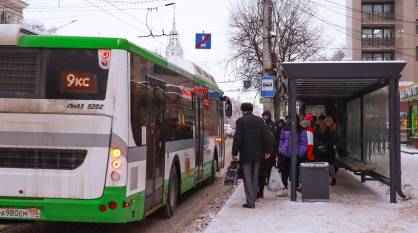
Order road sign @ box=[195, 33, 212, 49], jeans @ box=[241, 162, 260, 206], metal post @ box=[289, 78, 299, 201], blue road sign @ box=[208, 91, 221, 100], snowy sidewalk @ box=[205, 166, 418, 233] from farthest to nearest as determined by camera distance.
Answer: road sign @ box=[195, 33, 212, 49]
blue road sign @ box=[208, 91, 221, 100]
metal post @ box=[289, 78, 299, 201]
jeans @ box=[241, 162, 260, 206]
snowy sidewalk @ box=[205, 166, 418, 233]

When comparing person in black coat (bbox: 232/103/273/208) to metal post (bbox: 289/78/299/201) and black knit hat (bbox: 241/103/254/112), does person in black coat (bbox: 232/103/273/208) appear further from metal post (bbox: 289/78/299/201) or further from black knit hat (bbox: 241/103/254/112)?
metal post (bbox: 289/78/299/201)

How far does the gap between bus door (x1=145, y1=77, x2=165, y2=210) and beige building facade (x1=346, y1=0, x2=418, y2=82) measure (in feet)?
177

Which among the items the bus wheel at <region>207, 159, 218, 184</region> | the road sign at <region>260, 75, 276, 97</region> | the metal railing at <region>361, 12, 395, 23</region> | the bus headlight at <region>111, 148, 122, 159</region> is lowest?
the bus wheel at <region>207, 159, 218, 184</region>

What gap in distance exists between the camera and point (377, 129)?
13.0 metres

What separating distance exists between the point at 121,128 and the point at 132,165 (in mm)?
545

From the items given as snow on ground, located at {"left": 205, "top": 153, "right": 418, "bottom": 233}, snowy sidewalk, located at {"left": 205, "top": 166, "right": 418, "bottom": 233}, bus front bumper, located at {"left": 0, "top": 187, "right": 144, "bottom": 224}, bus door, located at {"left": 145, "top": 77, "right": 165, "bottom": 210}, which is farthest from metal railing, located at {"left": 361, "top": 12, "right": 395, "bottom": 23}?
bus front bumper, located at {"left": 0, "top": 187, "right": 144, "bottom": 224}

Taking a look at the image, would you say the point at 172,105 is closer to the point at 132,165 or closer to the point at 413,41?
the point at 132,165

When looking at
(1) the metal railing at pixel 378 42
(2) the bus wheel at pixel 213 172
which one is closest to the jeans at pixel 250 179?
(2) the bus wheel at pixel 213 172

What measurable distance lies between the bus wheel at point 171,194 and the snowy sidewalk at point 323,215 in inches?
34.9

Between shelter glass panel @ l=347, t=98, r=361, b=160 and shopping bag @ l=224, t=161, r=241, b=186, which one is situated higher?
shelter glass panel @ l=347, t=98, r=361, b=160

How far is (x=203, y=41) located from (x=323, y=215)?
52.7 feet

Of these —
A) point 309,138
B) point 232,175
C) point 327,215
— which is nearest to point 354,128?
point 309,138

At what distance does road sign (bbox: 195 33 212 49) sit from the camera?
2445cm

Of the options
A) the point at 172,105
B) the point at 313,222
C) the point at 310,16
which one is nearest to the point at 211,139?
the point at 172,105
